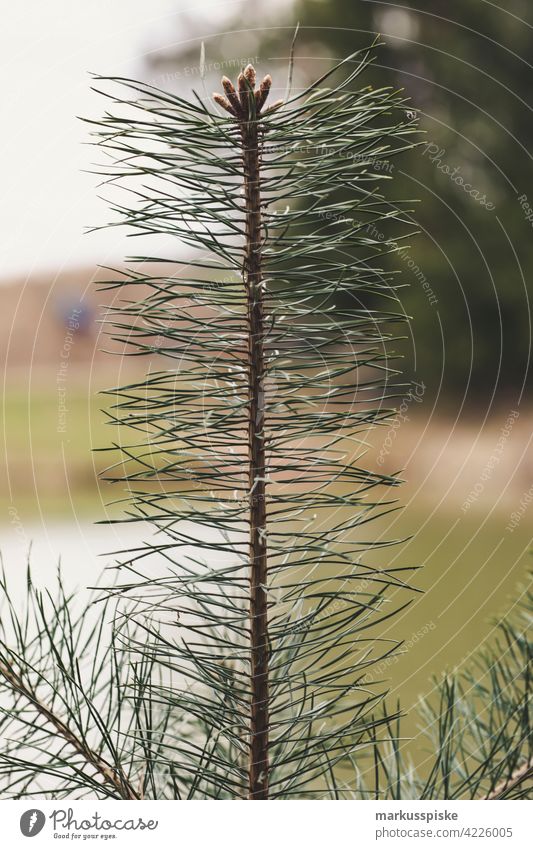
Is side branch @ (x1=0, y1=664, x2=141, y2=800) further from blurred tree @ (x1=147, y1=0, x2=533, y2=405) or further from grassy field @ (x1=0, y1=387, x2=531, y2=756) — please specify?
blurred tree @ (x1=147, y1=0, x2=533, y2=405)

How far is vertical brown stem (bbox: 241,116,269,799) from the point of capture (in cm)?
15

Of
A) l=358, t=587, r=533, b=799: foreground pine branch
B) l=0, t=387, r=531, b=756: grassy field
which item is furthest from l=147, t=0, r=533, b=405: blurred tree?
l=358, t=587, r=533, b=799: foreground pine branch

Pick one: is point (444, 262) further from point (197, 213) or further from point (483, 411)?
point (197, 213)

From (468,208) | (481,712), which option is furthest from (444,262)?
(481,712)

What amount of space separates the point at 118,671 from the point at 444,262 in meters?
0.83

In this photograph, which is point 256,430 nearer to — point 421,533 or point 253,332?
point 253,332

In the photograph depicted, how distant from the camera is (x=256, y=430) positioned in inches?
6.2

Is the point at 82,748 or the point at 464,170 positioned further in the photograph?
the point at 464,170

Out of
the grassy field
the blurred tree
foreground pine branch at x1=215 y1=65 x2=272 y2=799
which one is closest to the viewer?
foreground pine branch at x1=215 y1=65 x2=272 y2=799

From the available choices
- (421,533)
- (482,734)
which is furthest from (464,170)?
(482,734)

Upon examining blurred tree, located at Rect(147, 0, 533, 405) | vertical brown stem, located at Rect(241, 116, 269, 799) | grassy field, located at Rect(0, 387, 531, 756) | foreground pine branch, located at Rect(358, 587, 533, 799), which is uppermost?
blurred tree, located at Rect(147, 0, 533, 405)

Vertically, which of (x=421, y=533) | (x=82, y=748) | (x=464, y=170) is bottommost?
(x=82, y=748)

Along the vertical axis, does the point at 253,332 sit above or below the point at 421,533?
below
